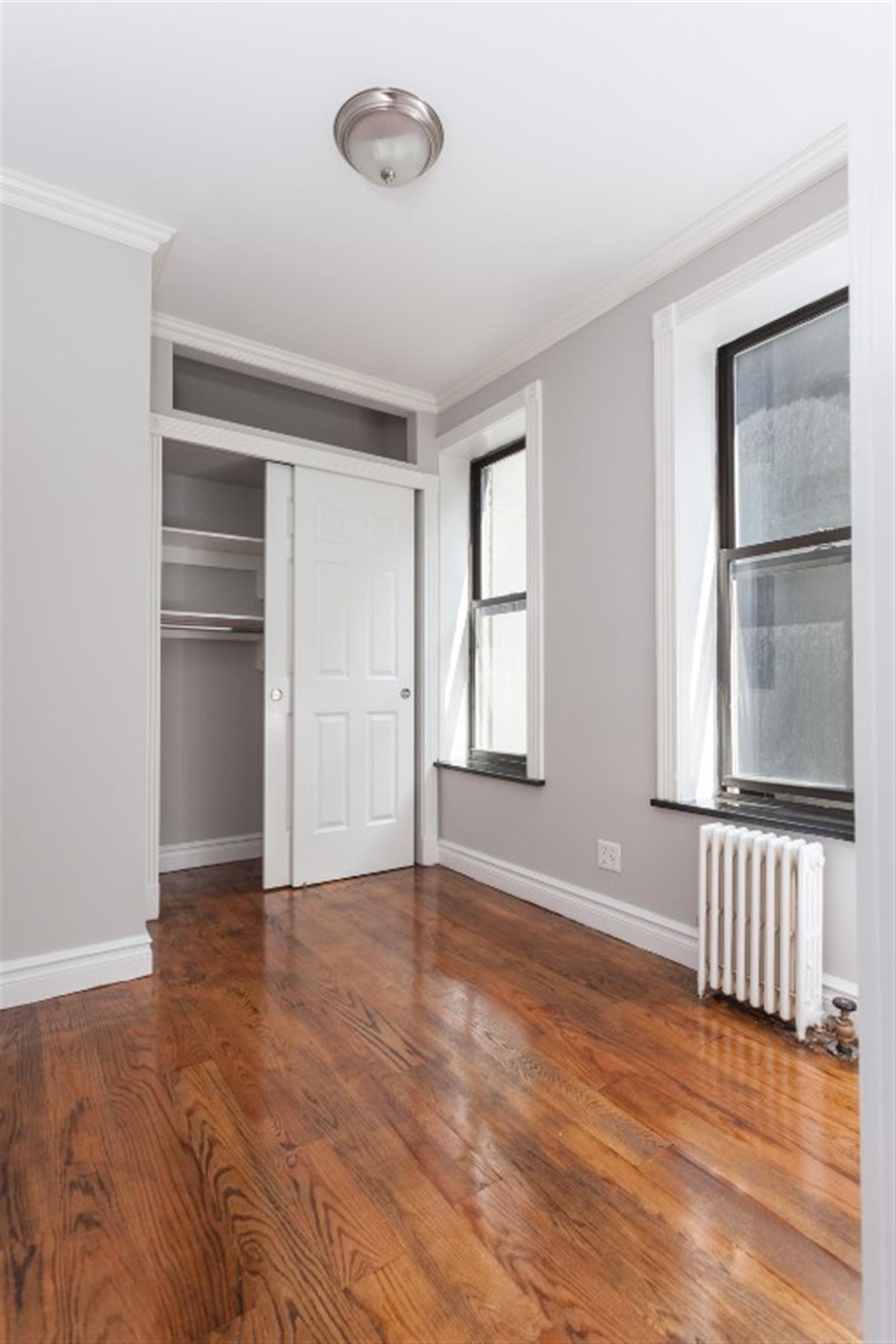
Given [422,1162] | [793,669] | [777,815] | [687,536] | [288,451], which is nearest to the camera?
[422,1162]

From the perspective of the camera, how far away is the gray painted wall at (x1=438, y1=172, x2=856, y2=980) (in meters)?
2.54

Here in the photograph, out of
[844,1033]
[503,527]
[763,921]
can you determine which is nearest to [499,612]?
[503,527]

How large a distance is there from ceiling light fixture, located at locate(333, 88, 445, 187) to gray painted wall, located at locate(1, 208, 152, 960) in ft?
3.11

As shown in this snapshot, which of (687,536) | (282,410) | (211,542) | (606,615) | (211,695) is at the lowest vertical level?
(211,695)

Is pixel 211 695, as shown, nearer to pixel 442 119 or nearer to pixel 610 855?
pixel 610 855

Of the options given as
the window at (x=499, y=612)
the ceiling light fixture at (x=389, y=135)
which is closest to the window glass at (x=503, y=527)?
the window at (x=499, y=612)

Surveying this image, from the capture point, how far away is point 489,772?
344cm

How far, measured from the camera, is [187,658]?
3.78 m

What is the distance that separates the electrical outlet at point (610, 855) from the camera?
8.87 feet

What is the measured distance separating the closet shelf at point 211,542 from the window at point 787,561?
2.23 metres

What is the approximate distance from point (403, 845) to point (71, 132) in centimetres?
321

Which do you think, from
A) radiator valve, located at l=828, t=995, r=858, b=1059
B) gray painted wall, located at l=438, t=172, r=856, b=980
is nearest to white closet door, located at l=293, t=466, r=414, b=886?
gray painted wall, located at l=438, t=172, r=856, b=980

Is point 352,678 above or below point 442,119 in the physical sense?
below

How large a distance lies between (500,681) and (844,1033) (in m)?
2.24
